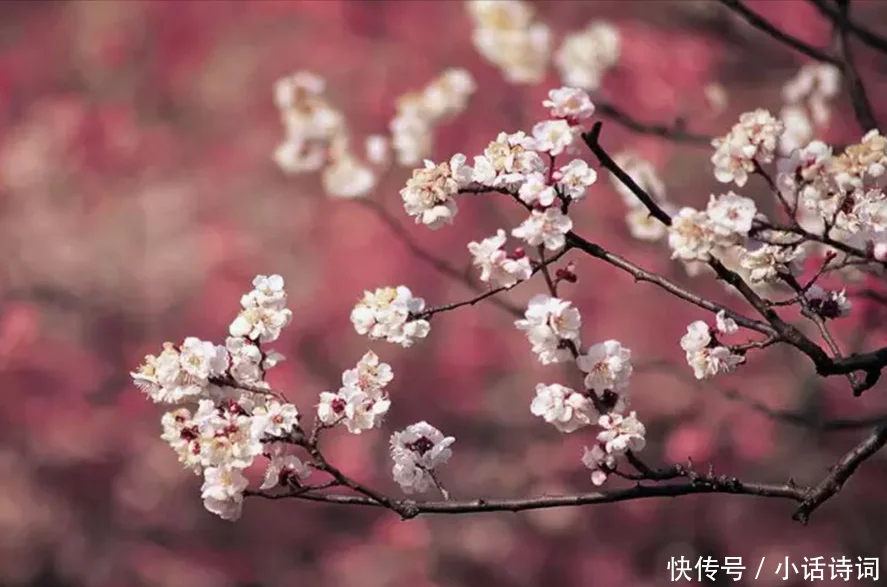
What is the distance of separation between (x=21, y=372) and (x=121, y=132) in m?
0.57

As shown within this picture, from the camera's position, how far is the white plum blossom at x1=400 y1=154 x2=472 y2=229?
0.75m

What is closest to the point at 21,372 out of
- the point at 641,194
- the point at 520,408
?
the point at 520,408

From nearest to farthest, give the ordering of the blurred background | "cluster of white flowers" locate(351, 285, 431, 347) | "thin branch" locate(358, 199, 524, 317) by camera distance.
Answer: "cluster of white flowers" locate(351, 285, 431, 347), "thin branch" locate(358, 199, 524, 317), the blurred background

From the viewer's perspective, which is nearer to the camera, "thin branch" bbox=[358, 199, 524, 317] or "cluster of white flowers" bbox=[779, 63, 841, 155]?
"thin branch" bbox=[358, 199, 524, 317]

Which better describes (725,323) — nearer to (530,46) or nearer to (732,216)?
(732,216)

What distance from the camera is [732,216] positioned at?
26.9 inches

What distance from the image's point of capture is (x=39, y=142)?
223 centimetres

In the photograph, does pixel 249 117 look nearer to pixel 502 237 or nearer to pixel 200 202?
pixel 200 202

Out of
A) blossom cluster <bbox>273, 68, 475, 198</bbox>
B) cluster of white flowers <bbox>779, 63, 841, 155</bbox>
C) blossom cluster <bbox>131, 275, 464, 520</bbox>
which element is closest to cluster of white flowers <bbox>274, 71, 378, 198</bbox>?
blossom cluster <bbox>273, 68, 475, 198</bbox>

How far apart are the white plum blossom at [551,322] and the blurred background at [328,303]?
1.27 m

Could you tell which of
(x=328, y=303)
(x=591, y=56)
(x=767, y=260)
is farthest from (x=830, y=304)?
(x=328, y=303)

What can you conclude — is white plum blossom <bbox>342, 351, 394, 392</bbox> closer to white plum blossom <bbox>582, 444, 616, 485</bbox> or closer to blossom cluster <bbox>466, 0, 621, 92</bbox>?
white plum blossom <bbox>582, 444, 616, 485</bbox>

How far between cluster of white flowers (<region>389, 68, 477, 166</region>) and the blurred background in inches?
18.5

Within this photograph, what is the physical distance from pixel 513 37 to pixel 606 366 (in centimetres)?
102
